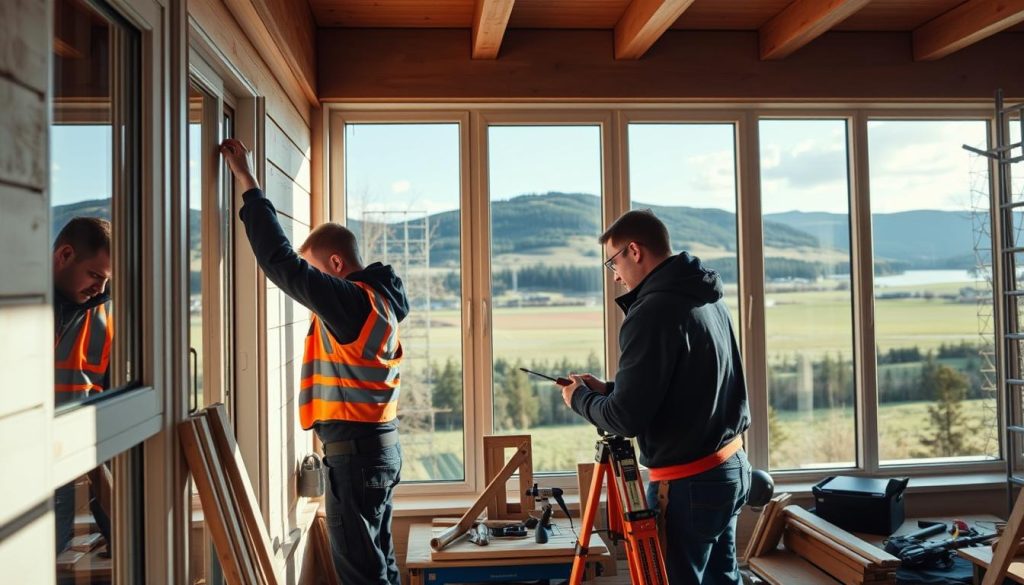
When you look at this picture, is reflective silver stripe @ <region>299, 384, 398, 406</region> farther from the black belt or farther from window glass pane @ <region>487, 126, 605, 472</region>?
window glass pane @ <region>487, 126, 605, 472</region>

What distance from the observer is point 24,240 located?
3.52 feet

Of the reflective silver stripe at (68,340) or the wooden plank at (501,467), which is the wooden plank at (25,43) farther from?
the wooden plank at (501,467)

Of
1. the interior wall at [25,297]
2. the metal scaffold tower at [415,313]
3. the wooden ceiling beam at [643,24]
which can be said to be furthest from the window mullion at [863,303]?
the interior wall at [25,297]

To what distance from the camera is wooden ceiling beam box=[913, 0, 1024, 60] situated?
3.61m

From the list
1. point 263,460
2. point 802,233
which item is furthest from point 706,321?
point 802,233

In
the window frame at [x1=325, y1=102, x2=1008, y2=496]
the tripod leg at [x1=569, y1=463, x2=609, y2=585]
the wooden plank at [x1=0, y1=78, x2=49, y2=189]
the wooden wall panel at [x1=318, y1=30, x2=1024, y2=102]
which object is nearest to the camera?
the wooden plank at [x1=0, y1=78, x2=49, y2=189]

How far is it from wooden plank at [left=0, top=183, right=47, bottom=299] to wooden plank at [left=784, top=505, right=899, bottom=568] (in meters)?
3.13

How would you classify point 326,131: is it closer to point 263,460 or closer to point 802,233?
point 263,460

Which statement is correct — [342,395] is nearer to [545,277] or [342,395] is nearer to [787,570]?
[545,277]

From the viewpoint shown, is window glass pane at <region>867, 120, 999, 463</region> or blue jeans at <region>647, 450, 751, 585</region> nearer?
blue jeans at <region>647, 450, 751, 585</region>

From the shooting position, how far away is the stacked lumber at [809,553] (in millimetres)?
3189

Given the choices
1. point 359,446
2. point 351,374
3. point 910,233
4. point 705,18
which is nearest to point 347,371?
point 351,374

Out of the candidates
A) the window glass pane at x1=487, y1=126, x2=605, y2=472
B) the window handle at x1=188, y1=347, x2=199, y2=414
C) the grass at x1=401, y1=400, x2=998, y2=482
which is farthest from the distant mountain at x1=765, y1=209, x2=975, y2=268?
the window handle at x1=188, y1=347, x2=199, y2=414

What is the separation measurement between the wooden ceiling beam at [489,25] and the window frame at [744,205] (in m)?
0.33
